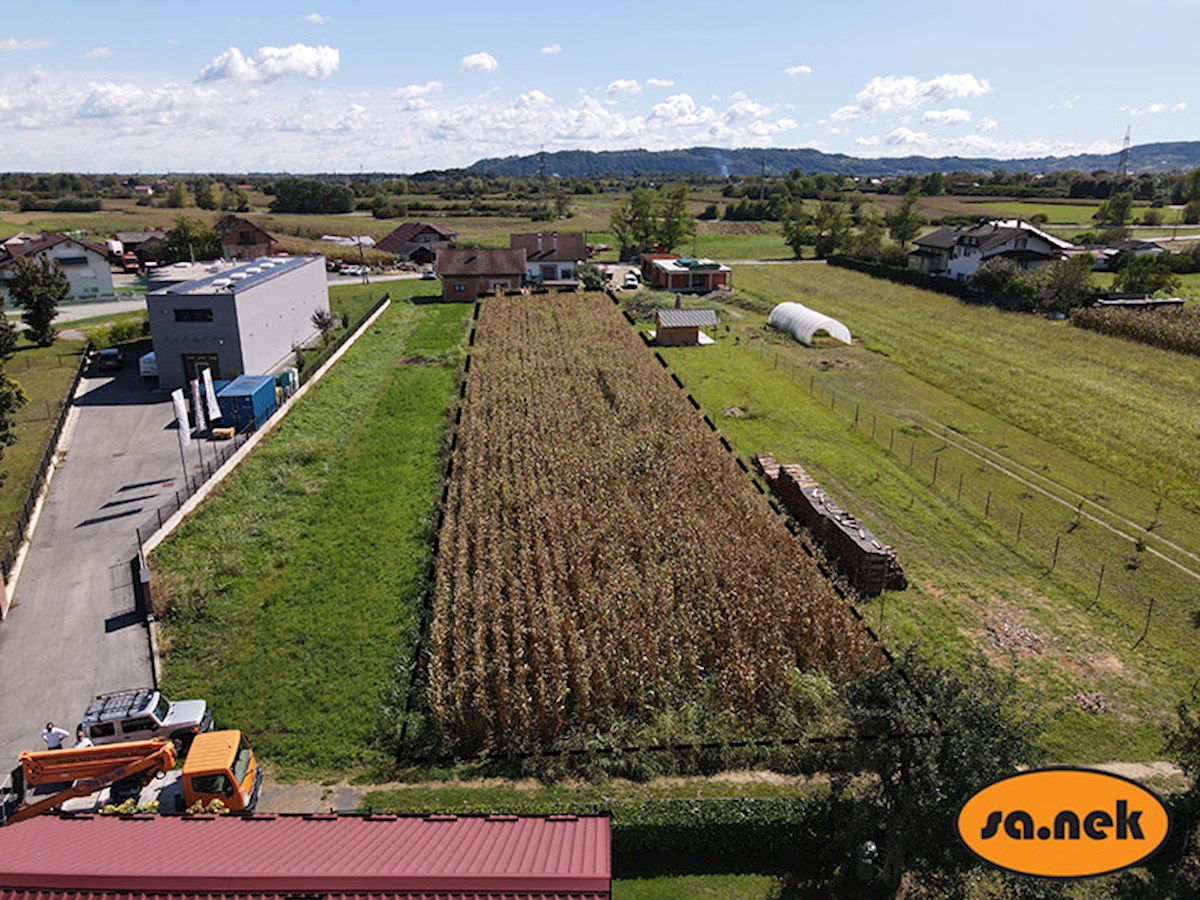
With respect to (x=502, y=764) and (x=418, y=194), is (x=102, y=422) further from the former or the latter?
(x=418, y=194)

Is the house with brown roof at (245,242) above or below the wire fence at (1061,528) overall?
above

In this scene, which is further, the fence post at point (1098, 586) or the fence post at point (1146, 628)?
the fence post at point (1098, 586)

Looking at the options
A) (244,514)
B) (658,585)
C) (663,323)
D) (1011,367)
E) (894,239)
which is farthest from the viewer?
(894,239)

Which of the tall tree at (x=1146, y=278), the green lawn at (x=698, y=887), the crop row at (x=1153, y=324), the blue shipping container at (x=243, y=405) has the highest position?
the tall tree at (x=1146, y=278)

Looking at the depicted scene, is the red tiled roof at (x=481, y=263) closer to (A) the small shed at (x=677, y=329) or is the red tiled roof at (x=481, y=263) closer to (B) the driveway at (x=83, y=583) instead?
(A) the small shed at (x=677, y=329)

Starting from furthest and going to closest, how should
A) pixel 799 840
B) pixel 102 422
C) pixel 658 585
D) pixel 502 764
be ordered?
pixel 102 422 < pixel 658 585 < pixel 502 764 < pixel 799 840

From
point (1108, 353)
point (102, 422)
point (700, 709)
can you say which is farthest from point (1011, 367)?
point (102, 422)

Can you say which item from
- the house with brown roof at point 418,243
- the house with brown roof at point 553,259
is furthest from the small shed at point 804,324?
the house with brown roof at point 418,243

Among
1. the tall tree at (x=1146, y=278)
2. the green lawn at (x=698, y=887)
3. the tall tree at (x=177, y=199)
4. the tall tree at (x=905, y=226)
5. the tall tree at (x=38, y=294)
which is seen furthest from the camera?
the tall tree at (x=177, y=199)
